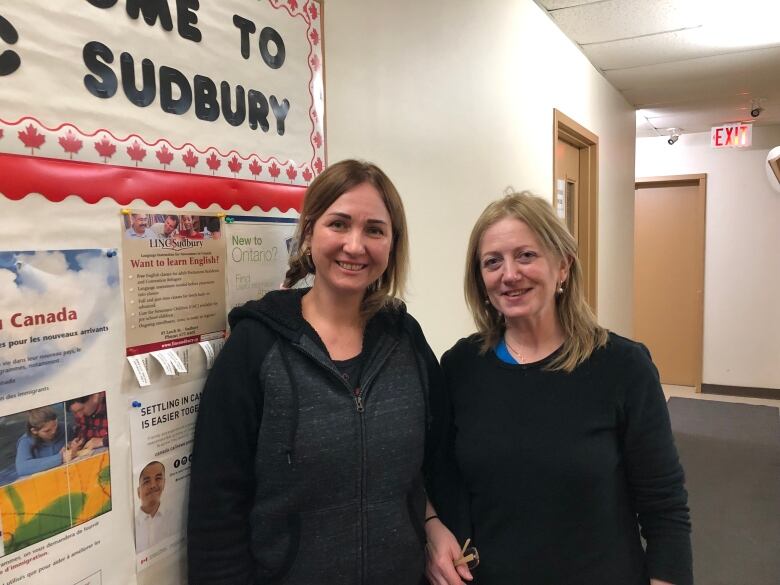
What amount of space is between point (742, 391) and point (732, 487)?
254cm

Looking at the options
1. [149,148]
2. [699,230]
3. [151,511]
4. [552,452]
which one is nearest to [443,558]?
[552,452]

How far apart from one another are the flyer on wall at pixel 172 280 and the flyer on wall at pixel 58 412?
0.03 metres

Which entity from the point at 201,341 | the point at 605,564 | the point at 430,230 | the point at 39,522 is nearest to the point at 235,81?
the point at 201,341

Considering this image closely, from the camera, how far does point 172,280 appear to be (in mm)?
939

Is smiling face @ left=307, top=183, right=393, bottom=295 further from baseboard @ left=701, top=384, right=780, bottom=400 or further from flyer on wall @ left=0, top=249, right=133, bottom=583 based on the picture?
baseboard @ left=701, top=384, right=780, bottom=400

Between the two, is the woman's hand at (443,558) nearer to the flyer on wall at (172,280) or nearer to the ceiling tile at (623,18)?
the flyer on wall at (172,280)

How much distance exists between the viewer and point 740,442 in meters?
4.40

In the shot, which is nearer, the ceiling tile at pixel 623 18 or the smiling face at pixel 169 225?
the smiling face at pixel 169 225

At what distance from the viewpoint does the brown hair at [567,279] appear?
1.18 meters

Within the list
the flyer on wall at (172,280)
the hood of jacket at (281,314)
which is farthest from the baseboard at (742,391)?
the flyer on wall at (172,280)

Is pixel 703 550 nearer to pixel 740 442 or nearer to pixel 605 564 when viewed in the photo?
pixel 740 442

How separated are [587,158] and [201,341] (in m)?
Answer: 3.03

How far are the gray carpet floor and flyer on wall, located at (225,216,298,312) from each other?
98.0 inches

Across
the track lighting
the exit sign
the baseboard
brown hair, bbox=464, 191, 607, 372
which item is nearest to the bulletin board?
brown hair, bbox=464, 191, 607, 372
